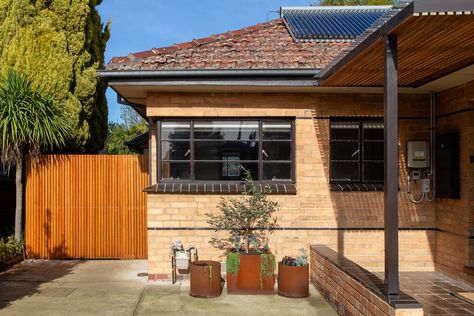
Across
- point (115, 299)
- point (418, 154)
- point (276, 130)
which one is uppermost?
point (276, 130)

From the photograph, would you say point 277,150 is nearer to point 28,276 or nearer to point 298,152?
point 298,152

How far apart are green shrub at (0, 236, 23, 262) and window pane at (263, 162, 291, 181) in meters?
5.09

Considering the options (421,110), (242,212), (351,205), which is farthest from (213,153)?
(421,110)

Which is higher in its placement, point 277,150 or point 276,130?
point 276,130

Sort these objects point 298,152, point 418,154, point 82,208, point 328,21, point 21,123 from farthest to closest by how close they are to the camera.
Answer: point 328,21, point 82,208, point 21,123, point 298,152, point 418,154

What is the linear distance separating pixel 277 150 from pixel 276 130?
1.11 feet

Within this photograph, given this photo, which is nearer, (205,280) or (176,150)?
(205,280)

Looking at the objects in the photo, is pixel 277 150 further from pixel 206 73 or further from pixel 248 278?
pixel 248 278

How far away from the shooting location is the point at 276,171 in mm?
7262

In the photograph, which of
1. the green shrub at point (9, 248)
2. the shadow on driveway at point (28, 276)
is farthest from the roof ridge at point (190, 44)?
the green shrub at point (9, 248)

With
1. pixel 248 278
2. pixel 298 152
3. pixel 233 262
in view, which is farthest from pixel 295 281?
pixel 298 152

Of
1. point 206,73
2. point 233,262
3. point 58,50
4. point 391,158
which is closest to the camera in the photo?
point 391,158

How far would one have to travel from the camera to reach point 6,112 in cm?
835

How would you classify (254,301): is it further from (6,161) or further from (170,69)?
(6,161)
